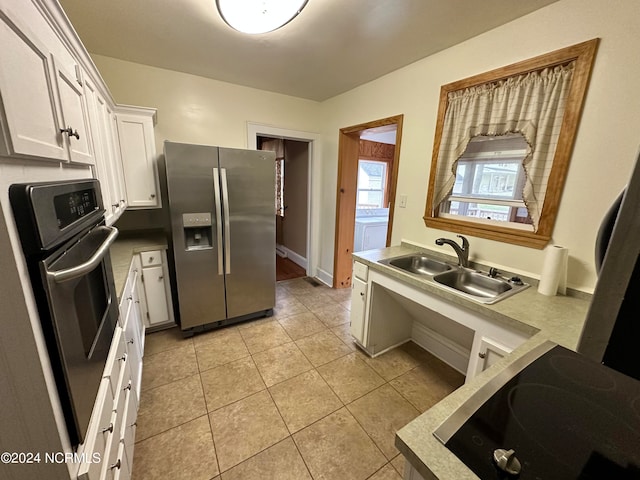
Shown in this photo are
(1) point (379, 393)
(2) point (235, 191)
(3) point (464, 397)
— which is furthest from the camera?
(2) point (235, 191)

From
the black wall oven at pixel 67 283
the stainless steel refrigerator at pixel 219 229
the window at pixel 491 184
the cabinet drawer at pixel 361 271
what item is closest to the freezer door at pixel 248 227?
the stainless steel refrigerator at pixel 219 229

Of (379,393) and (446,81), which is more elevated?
(446,81)

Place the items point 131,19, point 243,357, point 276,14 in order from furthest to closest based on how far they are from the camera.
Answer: point 243,357 → point 131,19 → point 276,14

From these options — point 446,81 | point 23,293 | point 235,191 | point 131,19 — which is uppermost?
point 131,19

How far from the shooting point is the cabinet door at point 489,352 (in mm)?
Answer: 1265

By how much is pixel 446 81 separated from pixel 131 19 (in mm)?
2260

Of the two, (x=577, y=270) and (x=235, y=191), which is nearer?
(x=577, y=270)

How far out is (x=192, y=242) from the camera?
232 cm

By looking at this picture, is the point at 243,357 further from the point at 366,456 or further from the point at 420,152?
the point at 420,152

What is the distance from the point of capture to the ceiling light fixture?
125 cm

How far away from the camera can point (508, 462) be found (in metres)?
0.51

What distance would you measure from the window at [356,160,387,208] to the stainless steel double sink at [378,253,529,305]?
288 cm

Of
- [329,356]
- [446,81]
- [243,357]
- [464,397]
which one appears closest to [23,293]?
[464,397]

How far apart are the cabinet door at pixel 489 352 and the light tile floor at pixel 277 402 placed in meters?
0.61
